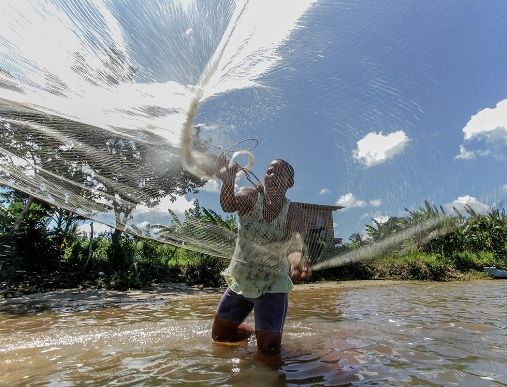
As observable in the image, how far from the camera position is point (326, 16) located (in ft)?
7.88

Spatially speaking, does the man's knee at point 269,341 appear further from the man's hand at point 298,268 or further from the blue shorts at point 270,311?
the man's hand at point 298,268

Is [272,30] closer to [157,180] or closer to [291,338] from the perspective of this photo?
[157,180]

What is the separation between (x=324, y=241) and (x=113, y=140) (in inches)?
72.2

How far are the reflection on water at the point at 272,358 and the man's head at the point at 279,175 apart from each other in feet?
4.46

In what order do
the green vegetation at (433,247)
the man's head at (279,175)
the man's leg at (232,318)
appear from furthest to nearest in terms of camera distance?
the green vegetation at (433,247) → the man's leg at (232,318) → the man's head at (279,175)

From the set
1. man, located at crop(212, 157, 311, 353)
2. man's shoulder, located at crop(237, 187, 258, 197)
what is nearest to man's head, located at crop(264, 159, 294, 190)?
man, located at crop(212, 157, 311, 353)

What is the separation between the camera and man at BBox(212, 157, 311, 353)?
10.0 feet

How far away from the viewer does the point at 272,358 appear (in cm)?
340

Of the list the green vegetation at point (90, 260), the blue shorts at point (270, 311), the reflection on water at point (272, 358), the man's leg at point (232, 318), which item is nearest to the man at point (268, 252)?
the blue shorts at point (270, 311)

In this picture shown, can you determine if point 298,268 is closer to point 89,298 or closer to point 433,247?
point 89,298

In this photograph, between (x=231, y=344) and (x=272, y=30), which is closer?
(x=272, y=30)

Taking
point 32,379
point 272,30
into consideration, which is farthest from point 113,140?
point 32,379

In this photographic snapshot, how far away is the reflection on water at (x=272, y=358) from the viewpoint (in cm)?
308

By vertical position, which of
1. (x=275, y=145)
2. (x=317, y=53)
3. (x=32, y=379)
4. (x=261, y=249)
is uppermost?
(x=317, y=53)
